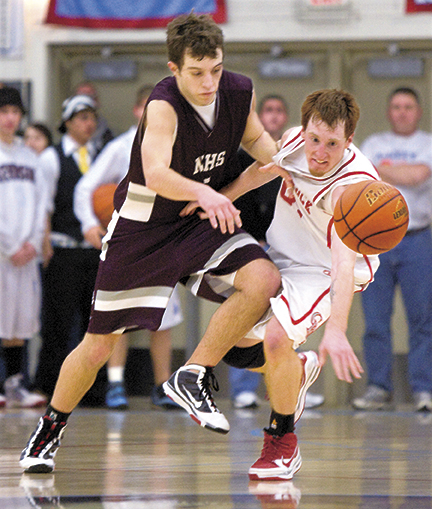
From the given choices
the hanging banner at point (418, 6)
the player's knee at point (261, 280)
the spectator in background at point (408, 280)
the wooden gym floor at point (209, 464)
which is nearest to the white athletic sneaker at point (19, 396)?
the wooden gym floor at point (209, 464)

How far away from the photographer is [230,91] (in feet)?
11.7

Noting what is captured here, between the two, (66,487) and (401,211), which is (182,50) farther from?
(66,487)

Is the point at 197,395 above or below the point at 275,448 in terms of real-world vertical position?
above

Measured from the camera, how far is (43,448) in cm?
356

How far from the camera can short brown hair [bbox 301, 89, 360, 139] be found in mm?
3338

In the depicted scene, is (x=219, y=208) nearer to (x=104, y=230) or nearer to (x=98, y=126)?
(x=104, y=230)

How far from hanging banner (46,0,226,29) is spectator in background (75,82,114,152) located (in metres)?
0.55

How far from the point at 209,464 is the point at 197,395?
628mm

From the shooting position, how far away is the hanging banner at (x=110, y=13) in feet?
23.5

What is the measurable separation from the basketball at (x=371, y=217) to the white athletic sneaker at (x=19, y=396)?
3.51m

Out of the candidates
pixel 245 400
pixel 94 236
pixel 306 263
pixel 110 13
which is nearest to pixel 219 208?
pixel 306 263

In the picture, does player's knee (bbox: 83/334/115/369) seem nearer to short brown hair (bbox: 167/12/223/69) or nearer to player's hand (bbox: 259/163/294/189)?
player's hand (bbox: 259/163/294/189)

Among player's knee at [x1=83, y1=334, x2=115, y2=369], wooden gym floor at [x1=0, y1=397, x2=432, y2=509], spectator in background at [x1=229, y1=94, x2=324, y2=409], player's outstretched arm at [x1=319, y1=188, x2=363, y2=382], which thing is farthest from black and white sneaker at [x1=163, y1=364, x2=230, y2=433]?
spectator in background at [x1=229, y1=94, x2=324, y2=409]

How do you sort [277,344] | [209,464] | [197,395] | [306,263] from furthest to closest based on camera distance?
[209,464] < [306,263] < [277,344] < [197,395]
